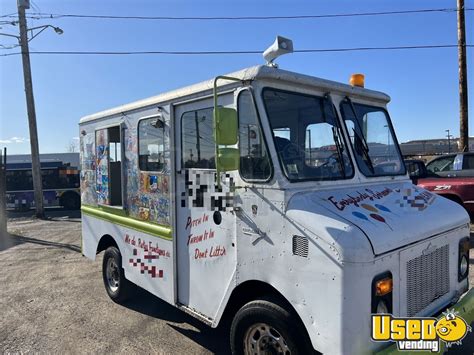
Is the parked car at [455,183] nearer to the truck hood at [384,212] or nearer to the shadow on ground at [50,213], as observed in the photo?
the truck hood at [384,212]

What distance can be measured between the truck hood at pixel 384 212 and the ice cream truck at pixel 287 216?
0.5 inches

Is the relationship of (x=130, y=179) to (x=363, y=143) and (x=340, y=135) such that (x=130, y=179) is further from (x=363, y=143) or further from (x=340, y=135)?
(x=363, y=143)

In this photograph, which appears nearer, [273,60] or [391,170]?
[273,60]

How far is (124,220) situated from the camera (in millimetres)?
4930

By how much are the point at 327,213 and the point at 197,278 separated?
1531 millimetres

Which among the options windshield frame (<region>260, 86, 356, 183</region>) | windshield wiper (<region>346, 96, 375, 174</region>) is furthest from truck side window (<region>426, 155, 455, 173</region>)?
windshield frame (<region>260, 86, 356, 183</region>)

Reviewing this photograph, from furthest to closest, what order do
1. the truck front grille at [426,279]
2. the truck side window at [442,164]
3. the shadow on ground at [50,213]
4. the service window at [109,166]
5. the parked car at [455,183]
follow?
1. the shadow on ground at [50,213]
2. the truck side window at [442,164]
3. the parked car at [455,183]
4. the service window at [109,166]
5. the truck front grille at [426,279]

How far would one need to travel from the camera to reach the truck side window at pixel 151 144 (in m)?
4.13

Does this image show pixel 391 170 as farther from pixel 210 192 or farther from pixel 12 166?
pixel 12 166

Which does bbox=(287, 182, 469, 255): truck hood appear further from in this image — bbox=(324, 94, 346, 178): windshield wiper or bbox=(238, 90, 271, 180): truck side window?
bbox=(238, 90, 271, 180): truck side window

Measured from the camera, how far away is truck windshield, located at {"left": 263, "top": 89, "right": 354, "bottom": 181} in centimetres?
310

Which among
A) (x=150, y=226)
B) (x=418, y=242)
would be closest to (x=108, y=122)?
(x=150, y=226)

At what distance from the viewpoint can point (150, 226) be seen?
4.37 meters

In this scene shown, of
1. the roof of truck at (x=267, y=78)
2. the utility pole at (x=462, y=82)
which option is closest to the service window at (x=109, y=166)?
the roof of truck at (x=267, y=78)
